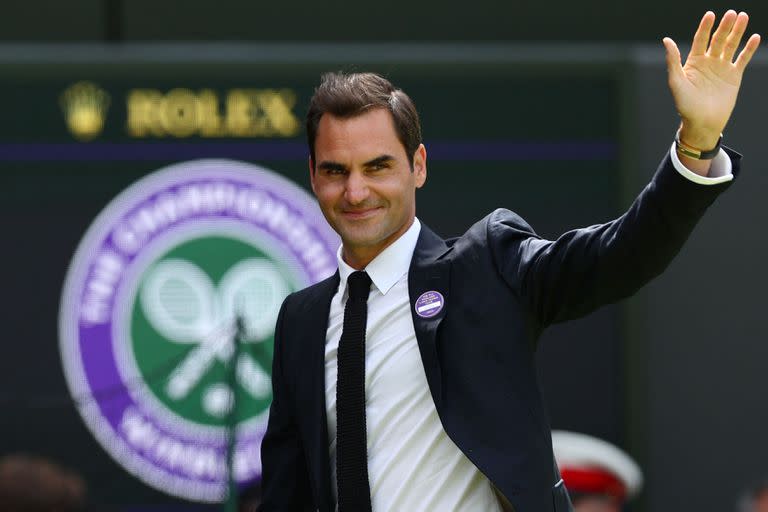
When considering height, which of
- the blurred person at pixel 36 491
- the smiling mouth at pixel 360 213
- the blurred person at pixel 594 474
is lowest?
the blurred person at pixel 594 474

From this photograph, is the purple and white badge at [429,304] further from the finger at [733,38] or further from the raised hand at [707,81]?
the finger at [733,38]

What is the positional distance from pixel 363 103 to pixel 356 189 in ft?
0.55

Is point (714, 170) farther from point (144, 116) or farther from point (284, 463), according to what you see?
point (144, 116)

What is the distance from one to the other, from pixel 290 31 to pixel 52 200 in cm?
116

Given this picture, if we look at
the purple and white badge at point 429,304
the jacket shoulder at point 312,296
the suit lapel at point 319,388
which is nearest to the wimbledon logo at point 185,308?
the jacket shoulder at point 312,296

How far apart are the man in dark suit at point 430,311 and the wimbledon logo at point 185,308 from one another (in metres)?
2.89

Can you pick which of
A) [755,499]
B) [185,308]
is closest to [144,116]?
[185,308]

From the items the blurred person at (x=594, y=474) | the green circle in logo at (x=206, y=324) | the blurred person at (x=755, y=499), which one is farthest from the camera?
the green circle in logo at (x=206, y=324)

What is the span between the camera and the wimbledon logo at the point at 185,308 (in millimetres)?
6008

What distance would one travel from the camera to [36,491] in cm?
307

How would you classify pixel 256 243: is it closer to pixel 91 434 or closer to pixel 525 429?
pixel 91 434

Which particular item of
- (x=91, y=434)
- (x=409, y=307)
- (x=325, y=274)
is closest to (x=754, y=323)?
(x=325, y=274)

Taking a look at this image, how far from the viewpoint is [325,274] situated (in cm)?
605

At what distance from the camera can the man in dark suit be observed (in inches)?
102
